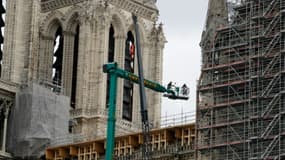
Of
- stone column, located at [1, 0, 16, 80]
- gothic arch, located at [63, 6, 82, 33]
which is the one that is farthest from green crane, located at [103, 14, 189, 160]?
gothic arch, located at [63, 6, 82, 33]

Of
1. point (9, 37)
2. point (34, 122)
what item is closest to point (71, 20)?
point (9, 37)

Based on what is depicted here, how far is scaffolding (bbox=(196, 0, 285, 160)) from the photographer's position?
78125 millimetres

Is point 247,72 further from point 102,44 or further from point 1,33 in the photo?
point 1,33

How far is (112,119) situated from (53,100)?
15.3 m

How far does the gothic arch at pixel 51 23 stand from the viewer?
11369 cm

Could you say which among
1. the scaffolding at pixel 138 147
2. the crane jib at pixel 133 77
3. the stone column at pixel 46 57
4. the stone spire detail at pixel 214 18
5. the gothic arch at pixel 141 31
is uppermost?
the gothic arch at pixel 141 31

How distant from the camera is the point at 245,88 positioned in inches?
3179

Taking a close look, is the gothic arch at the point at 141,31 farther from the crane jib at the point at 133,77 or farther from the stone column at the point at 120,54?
the crane jib at the point at 133,77

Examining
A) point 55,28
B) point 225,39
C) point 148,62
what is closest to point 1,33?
point 55,28

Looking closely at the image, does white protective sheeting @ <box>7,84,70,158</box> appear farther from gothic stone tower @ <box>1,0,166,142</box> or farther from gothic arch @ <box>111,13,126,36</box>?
gothic arch @ <box>111,13,126,36</box>

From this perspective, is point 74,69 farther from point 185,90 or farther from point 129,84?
point 185,90

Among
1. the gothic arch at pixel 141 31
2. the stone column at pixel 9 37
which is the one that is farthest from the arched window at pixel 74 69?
the stone column at pixel 9 37

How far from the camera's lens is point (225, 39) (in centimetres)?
8356

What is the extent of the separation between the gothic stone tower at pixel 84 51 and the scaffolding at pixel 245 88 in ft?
74.8
